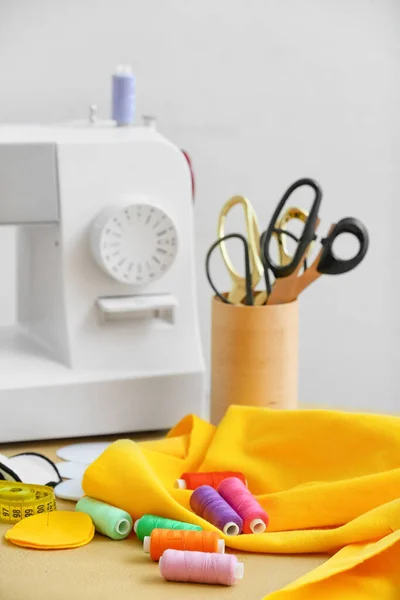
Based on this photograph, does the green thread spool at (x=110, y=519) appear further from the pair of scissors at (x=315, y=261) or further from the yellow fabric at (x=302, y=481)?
the pair of scissors at (x=315, y=261)

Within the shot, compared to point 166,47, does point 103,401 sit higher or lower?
lower

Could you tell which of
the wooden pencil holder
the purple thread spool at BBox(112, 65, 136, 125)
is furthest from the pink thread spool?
the purple thread spool at BBox(112, 65, 136, 125)

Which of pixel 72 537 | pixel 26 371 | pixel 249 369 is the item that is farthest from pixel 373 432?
pixel 26 371

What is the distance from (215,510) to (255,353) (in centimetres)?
37

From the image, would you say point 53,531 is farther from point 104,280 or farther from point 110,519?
point 104,280

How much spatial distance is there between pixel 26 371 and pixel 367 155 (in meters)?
1.26

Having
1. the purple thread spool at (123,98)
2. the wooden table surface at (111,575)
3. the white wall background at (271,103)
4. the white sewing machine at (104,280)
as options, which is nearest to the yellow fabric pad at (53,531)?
the wooden table surface at (111,575)

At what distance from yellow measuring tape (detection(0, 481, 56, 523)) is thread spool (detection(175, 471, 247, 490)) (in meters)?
0.15

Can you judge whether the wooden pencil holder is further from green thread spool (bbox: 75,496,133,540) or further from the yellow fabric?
green thread spool (bbox: 75,496,133,540)

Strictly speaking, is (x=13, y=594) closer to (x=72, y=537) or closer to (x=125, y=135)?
(x=72, y=537)

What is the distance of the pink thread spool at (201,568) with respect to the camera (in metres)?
1.02

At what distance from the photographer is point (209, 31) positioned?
227 centimetres

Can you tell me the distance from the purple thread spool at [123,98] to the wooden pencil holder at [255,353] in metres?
0.32

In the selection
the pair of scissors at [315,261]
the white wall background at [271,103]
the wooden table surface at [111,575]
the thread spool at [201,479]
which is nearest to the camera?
the wooden table surface at [111,575]
